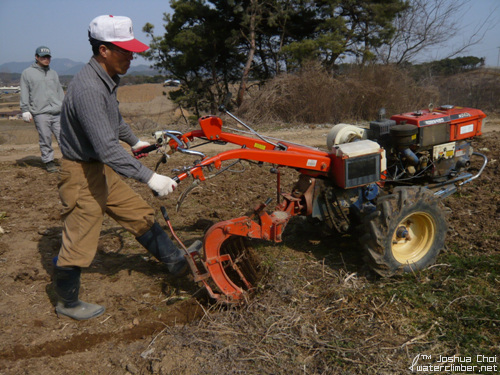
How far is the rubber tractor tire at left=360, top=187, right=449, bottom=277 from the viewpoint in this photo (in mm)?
3451

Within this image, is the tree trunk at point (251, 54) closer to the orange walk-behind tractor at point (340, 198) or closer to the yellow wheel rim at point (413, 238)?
the orange walk-behind tractor at point (340, 198)

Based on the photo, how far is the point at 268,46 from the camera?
61.3 feet

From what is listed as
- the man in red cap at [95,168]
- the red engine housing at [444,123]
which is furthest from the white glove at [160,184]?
the red engine housing at [444,123]

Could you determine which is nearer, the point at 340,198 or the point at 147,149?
the point at 147,149

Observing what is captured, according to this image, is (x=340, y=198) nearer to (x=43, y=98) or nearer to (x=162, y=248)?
(x=162, y=248)

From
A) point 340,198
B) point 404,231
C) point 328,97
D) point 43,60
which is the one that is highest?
point 43,60

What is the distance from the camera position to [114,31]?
2.82 m

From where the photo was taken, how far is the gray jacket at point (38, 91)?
23.5ft

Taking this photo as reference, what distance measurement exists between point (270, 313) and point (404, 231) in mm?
1376

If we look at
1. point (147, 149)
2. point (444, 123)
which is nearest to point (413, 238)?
point (444, 123)

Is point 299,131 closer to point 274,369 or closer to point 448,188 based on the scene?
point 448,188

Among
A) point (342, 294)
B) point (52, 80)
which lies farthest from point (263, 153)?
point (52, 80)

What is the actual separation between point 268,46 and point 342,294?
55.4 ft

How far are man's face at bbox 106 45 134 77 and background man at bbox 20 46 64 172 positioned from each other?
16.1ft
